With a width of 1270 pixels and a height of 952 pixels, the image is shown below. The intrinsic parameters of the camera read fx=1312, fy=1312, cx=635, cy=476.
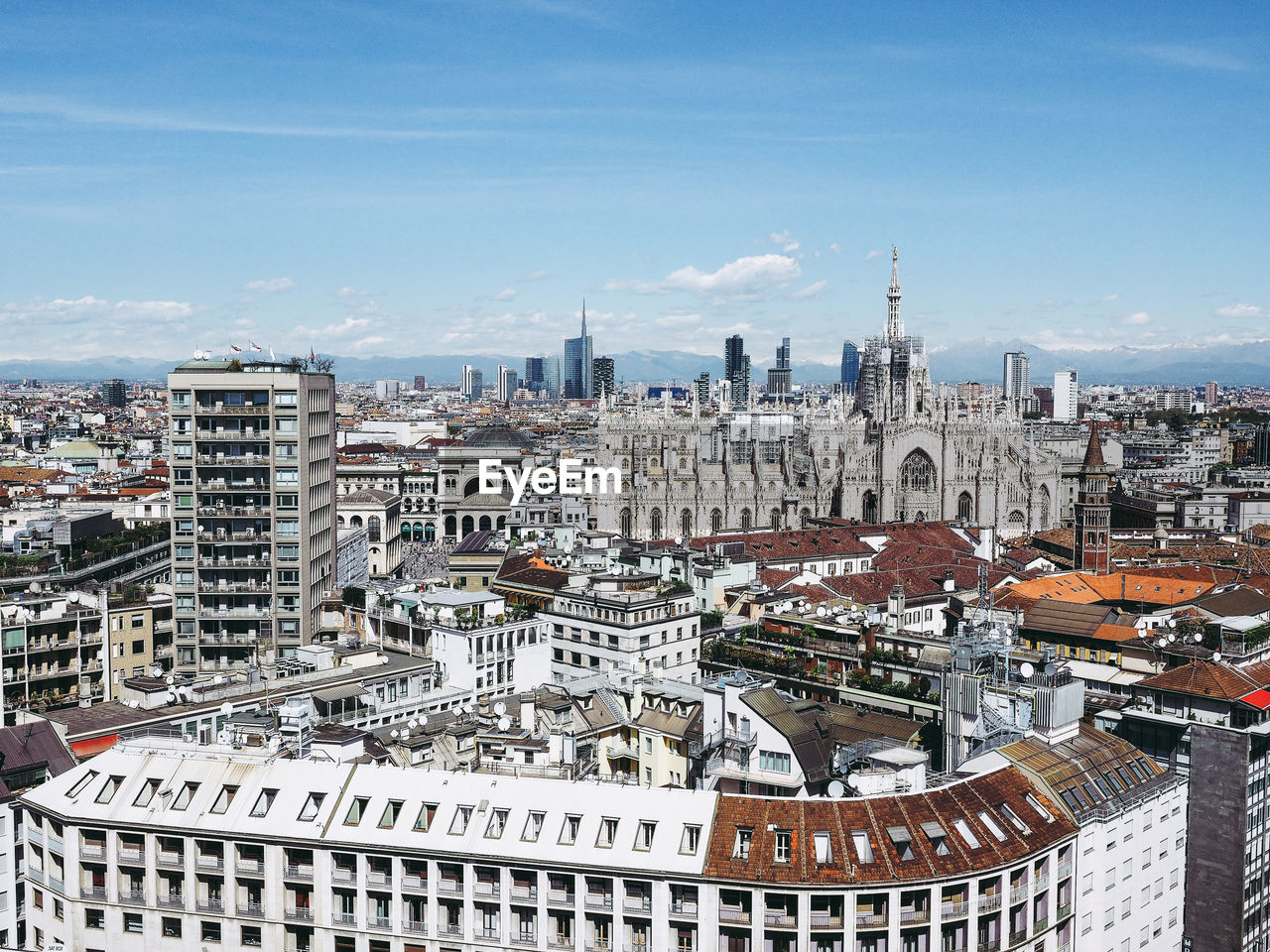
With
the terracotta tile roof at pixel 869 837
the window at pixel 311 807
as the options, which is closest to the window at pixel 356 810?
the window at pixel 311 807

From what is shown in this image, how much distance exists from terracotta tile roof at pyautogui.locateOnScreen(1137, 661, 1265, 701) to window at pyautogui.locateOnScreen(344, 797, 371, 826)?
24067mm

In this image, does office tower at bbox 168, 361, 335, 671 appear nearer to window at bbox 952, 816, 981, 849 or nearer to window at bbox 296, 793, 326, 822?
window at bbox 296, 793, 326, 822

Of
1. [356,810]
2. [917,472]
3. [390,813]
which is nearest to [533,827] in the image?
[390,813]

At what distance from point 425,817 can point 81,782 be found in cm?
934

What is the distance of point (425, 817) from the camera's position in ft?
102

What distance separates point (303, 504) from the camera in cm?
6072

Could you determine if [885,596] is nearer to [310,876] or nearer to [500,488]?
[310,876]

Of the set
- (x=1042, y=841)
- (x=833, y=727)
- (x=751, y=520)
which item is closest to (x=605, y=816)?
(x=1042, y=841)

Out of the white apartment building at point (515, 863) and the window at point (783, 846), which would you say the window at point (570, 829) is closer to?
the white apartment building at point (515, 863)

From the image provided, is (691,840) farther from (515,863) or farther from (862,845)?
(515,863)

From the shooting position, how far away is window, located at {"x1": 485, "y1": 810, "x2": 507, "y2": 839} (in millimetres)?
30578

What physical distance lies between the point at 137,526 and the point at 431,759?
69375mm

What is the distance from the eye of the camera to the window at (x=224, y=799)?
32.0 metres

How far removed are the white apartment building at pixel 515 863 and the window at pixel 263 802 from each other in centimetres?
4
